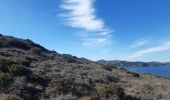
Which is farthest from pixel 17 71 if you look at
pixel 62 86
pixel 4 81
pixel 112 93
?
pixel 112 93

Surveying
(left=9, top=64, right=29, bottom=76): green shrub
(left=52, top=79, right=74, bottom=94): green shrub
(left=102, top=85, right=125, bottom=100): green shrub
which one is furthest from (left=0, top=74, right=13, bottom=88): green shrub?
(left=102, top=85, right=125, bottom=100): green shrub

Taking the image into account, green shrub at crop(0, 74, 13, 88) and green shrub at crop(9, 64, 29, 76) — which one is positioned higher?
green shrub at crop(9, 64, 29, 76)

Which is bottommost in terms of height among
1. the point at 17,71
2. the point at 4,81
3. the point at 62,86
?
the point at 62,86

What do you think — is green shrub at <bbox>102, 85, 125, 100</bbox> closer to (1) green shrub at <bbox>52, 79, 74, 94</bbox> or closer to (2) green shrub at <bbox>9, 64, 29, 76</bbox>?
(1) green shrub at <bbox>52, 79, 74, 94</bbox>

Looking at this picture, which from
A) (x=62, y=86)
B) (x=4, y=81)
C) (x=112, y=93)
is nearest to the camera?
(x=4, y=81)

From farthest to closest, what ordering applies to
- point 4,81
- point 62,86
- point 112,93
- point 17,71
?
point 17,71 → point 62,86 → point 112,93 → point 4,81

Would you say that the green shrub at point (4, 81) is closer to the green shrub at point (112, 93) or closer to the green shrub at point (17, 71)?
the green shrub at point (17, 71)

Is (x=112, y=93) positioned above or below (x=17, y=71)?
below

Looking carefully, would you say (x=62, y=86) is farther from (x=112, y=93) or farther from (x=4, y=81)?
(x=4, y=81)

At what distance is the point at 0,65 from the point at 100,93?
8425 mm

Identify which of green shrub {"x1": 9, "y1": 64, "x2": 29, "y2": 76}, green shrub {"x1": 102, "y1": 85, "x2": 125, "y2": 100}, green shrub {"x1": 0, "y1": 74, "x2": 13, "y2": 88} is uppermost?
green shrub {"x1": 9, "y1": 64, "x2": 29, "y2": 76}

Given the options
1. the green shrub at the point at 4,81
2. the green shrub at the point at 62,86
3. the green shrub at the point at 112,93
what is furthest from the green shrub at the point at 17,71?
the green shrub at the point at 112,93

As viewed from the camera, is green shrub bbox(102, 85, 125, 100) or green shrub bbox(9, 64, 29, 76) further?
green shrub bbox(9, 64, 29, 76)

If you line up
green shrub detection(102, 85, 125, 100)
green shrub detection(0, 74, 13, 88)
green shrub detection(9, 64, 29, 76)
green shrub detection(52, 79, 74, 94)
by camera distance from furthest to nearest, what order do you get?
green shrub detection(9, 64, 29, 76) < green shrub detection(52, 79, 74, 94) < green shrub detection(102, 85, 125, 100) < green shrub detection(0, 74, 13, 88)
